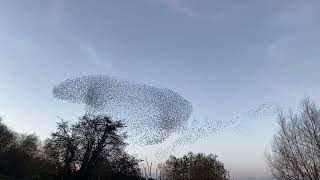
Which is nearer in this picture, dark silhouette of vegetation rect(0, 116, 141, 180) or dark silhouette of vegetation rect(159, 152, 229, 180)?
dark silhouette of vegetation rect(159, 152, 229, 180)

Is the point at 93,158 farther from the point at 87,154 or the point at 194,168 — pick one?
the point at 194,168

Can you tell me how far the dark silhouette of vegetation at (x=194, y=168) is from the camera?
47.8 meters

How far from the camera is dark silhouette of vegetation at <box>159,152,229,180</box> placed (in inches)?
1884

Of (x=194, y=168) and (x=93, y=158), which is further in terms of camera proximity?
(x=93, y=158)

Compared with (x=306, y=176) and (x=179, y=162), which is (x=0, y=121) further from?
(x=306, y=176)

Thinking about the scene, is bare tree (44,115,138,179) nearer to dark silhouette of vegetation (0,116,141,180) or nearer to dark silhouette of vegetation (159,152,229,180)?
dark silhouette of vegetation (0,116,141,180)

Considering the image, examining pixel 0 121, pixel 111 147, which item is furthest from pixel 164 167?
pixel 0 121

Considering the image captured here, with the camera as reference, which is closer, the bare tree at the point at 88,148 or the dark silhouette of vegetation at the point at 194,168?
the dark silhouette of vegetation at the point at 194,168

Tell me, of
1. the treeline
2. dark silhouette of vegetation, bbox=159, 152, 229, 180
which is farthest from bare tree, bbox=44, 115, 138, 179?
dark silhouette of vegetation, bbox=159, 152, 229, 180

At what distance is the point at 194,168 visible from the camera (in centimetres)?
4869

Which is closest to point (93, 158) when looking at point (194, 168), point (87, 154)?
point (87, 154)

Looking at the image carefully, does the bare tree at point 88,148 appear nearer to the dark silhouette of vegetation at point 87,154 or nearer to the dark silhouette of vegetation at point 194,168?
the dark silhouette of vegetation at point 87,154

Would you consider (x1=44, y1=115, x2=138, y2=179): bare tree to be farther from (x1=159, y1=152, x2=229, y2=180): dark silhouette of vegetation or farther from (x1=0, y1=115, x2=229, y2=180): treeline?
(x1=159, y1=152, x2=229, y2=180): dark silhouette of vegetation

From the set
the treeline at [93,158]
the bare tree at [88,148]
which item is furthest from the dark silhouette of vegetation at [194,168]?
the bare tree at [88,148]
